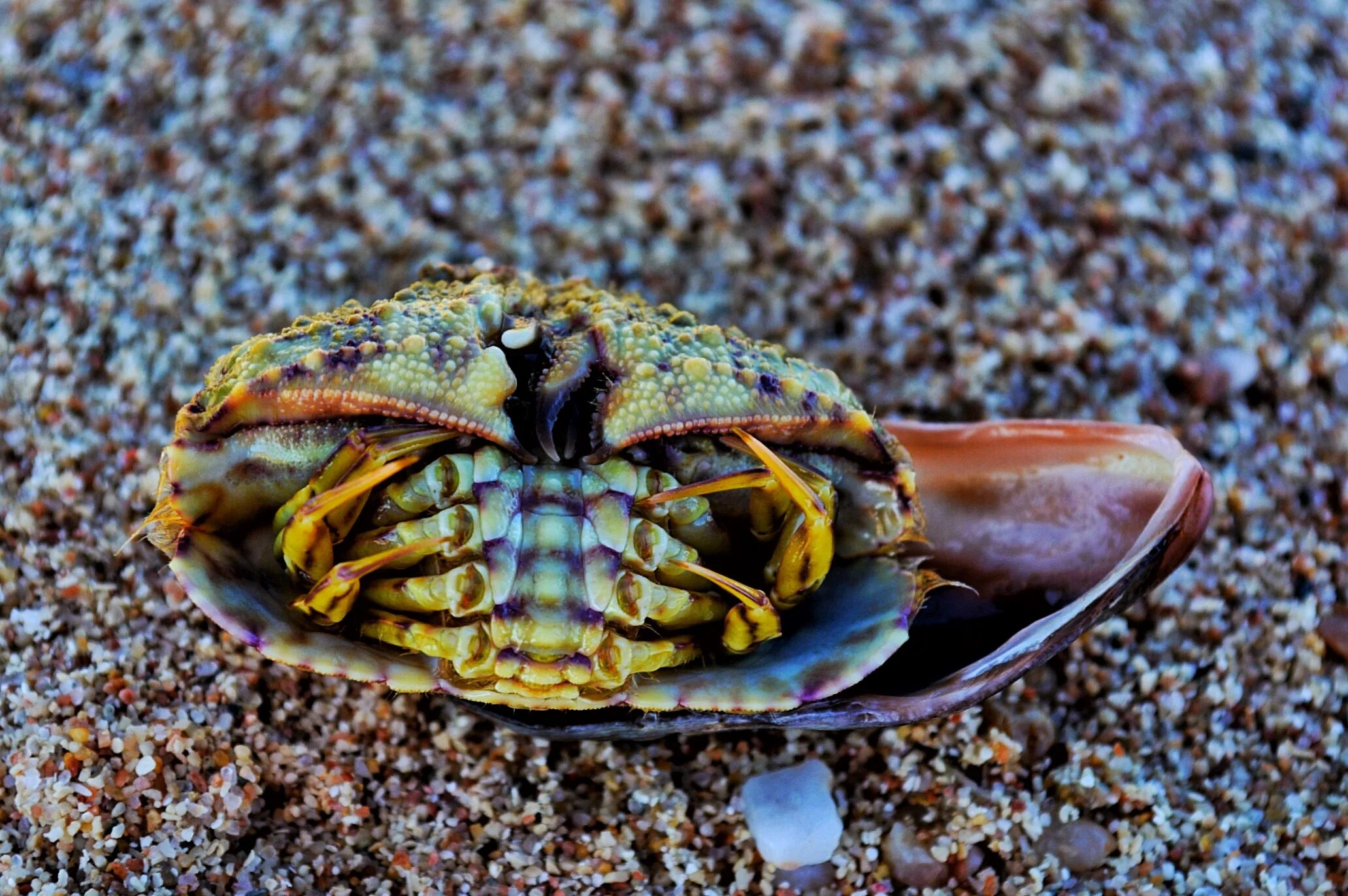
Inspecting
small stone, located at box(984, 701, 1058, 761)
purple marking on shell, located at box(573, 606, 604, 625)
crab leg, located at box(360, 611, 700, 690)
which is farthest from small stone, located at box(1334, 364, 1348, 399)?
purple marking on shell, located at box(573, 606, 604, 625)

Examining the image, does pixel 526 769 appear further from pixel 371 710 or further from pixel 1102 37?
pixel 1102 37

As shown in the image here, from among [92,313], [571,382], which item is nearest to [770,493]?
[571,382]

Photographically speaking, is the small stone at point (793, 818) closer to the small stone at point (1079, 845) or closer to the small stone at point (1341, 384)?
the small stone at point (1079, 845)

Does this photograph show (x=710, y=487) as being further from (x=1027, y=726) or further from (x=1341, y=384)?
(x=1341, y=384)

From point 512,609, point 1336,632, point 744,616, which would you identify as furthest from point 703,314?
point 1336,632

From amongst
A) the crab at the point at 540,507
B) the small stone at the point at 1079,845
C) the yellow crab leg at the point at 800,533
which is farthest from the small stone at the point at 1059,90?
the small stone at the point at 1079,845

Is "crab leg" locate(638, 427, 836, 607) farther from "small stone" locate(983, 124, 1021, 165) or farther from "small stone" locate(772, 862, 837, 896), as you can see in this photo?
"small stone" locate(983, 124, 1021, 165)
